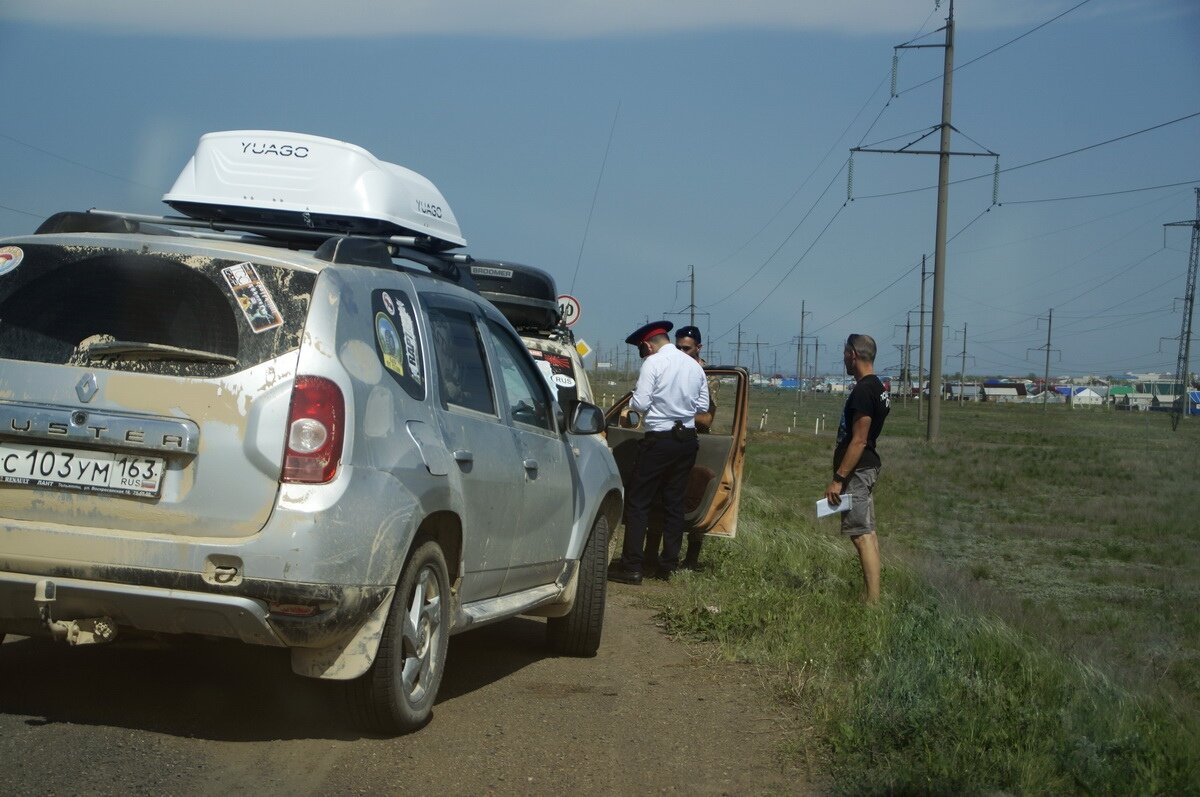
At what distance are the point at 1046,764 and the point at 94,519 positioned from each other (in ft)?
11.5

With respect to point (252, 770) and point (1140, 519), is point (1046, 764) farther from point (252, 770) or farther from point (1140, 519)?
point (1140, 519)

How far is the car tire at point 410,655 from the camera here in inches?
193

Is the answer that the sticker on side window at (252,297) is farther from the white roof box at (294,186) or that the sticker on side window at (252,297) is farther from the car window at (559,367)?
the car window at (559,367)

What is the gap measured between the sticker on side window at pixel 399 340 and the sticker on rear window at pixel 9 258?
1.26m

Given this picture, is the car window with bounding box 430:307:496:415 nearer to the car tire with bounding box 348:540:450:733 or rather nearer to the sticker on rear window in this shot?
the car tire with bounding box 348:540:450:733

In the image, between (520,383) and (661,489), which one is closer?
(520,383)

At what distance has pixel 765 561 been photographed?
432 inches

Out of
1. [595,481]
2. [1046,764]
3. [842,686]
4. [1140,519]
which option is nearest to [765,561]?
[595,481]

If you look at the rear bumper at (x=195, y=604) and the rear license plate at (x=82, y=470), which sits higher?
the rear license plate at (x=82, y=470)

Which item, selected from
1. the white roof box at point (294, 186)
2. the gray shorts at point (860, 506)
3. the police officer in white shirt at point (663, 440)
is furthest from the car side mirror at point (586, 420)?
the police officer in white shirt at point (663, 440)

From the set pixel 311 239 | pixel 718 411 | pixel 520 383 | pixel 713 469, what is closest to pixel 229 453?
pixel 311 239

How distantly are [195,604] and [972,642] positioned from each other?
14.3 feet

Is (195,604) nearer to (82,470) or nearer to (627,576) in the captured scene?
(82,470)

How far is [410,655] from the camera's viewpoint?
5.15 m
